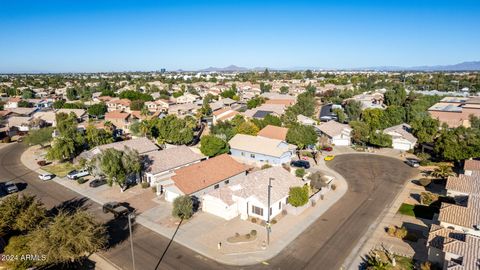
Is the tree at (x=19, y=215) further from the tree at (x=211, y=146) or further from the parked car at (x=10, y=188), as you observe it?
the tree at (x=211, y=146)

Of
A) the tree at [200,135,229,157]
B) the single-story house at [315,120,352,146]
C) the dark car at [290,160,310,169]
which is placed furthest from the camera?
the single-story house at [315,120,352,146]

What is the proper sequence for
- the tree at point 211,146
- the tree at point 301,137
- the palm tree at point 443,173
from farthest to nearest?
the tree at point 301,137 → the tree at point 211,146 → the palm tree at point 443,173

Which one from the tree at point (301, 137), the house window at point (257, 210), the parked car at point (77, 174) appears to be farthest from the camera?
the tree at point (301, 137)

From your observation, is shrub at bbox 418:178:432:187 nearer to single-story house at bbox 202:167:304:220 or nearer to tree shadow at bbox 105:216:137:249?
single-story house at bbox 202:167:304:220

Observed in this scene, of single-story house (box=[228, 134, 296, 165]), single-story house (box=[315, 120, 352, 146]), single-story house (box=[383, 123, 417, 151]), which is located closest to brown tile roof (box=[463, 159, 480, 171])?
single-story house (box=[383, 123, 417, 151])

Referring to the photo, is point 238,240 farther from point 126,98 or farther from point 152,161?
point 126,98

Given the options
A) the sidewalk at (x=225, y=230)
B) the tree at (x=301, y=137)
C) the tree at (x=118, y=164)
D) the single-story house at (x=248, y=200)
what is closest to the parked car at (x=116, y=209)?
the sidewalk at (x=225, y=230)
